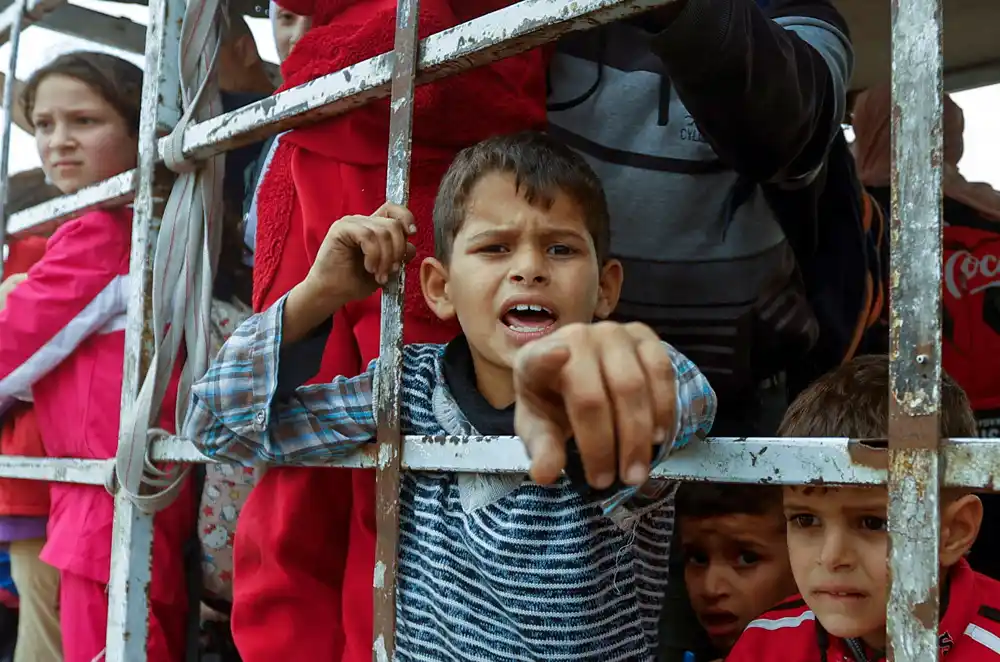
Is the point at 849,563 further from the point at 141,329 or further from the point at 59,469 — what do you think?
the point at 59,469

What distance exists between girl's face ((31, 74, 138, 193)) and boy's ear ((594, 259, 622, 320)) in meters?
1.39

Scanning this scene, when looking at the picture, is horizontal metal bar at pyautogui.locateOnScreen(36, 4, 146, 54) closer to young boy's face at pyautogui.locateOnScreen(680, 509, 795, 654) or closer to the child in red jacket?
the child in red jacket

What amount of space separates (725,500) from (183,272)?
0.97m

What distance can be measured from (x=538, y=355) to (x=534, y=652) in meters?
0.58

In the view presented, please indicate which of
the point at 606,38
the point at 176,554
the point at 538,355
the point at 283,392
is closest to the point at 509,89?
the point at 606,38

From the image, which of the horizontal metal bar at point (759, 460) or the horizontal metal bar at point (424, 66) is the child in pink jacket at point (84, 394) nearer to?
the horizontal metal bar at point (424, 66)

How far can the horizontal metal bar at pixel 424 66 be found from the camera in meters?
0.94

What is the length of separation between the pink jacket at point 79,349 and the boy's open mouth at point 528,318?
1.02m

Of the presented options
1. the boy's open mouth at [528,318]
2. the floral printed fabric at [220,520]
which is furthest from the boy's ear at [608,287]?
the floral printed fabric at [220,520]

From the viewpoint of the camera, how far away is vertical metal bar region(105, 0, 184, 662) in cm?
143

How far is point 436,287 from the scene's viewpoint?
1203 millimetres

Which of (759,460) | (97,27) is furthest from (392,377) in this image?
(97,27)

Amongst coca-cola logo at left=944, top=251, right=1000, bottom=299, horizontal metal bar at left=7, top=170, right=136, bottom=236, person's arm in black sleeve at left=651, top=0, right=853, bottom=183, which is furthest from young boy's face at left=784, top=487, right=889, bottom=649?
coca-cola logo at left=944, top=251, right=1000, bottom=299

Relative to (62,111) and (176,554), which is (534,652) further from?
(62,111)
